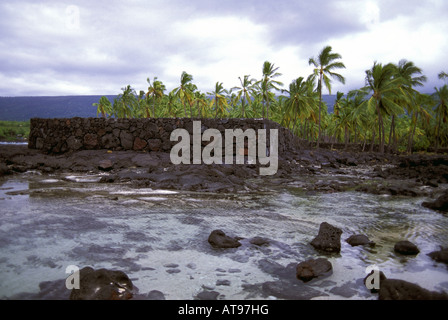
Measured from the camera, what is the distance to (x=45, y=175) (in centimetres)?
1047

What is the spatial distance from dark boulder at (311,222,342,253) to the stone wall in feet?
31.5

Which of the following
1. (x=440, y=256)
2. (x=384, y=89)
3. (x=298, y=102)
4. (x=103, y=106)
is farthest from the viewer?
(x=103, y=106)

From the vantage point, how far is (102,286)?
2.51 metres

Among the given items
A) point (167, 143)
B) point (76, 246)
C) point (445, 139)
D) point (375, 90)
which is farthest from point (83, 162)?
point (445, 139)

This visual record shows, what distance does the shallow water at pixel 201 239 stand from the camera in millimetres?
2859

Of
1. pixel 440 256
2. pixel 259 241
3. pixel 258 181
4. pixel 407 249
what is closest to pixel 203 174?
pixel 258 181

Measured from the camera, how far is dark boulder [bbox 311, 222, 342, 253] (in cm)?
371

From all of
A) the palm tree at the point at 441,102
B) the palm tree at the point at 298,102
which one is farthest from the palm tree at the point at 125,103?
the palm tree at the point at 441,102

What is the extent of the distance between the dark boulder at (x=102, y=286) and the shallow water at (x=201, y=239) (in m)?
0.16

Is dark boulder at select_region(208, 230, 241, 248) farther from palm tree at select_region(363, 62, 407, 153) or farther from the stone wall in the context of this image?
palm tree at select_region(363, 62, 407, 153)

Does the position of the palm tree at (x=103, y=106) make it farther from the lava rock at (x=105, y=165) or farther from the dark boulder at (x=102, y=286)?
the dark boulder at (x=102, y=286)

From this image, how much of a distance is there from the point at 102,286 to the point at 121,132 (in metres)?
11.6

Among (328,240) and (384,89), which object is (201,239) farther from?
(384,89)

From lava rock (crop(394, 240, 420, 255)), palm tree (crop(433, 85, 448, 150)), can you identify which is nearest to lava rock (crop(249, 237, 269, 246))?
lava rock (crop(394, 240, 420, 255))
